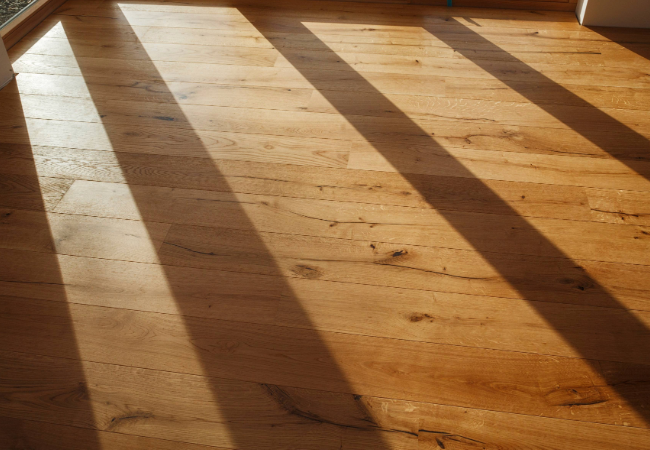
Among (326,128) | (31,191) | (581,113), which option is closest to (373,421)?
(326,128)

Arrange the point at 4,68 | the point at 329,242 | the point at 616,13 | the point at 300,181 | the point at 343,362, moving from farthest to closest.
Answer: the point at 616,13 → the point at 4,68 → the point at 300,181 → the point at 329,242 → the point at 343,362

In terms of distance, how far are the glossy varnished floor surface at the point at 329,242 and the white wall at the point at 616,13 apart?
0.51 ft

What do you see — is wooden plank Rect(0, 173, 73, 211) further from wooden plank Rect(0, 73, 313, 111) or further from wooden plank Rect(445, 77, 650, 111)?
wooden plank Rect(445, 77, 650, 111)

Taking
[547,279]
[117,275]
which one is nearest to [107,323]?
[117,275]

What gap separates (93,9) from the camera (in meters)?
3.06

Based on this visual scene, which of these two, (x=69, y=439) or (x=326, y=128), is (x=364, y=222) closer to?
(x=326, y=128)

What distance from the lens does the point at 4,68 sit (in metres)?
2.48

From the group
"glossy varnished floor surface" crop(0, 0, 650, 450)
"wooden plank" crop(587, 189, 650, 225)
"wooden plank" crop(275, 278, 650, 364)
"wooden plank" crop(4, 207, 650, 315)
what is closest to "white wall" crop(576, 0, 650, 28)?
"glossy varnished floor surface" crop(0, 0, 650, 450)

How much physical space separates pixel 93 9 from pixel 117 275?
2.07 m

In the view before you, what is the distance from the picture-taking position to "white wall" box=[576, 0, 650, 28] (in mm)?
2693

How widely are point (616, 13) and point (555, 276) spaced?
71.7 inches

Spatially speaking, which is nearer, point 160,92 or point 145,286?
point 145,286

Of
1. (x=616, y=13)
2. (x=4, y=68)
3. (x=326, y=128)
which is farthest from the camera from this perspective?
(x=616, y=13)

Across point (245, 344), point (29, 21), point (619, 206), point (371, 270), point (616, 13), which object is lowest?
point (245, 344)
